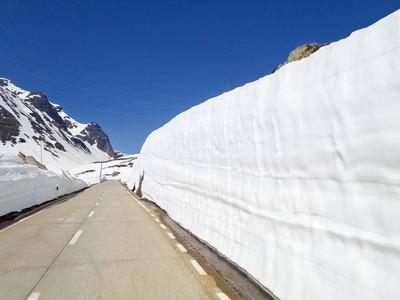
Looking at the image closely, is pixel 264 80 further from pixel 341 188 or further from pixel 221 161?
pixel 341 188

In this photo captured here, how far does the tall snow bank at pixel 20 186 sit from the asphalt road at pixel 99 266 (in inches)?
109

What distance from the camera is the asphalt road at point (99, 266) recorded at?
4523mm

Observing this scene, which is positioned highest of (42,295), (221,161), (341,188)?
(221,161)

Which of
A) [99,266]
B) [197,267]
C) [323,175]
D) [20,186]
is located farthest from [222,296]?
[20,186]

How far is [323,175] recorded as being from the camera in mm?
3781

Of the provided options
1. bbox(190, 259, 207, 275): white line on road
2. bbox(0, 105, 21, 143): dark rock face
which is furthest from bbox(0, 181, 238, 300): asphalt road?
bbox(0, 105, 21, 143): dark rock face

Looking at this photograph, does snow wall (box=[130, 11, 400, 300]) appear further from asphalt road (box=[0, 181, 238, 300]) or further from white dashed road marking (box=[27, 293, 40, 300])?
white dashed road marking (box=[27, 293, 40, 300])

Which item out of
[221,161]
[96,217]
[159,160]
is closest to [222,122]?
[221,161]

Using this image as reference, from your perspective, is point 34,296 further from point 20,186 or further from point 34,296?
point 20,186

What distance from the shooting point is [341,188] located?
344cm

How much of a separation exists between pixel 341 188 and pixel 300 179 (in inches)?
32.3

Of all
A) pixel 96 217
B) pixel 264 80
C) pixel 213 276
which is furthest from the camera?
pixel 96 217

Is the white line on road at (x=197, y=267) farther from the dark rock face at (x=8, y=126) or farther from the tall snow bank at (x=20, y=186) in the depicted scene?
the dark rock face at (x=8, y=126)

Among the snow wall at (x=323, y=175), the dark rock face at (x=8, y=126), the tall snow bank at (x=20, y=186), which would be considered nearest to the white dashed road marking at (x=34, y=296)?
the snow wall at (x=323, y=175)
